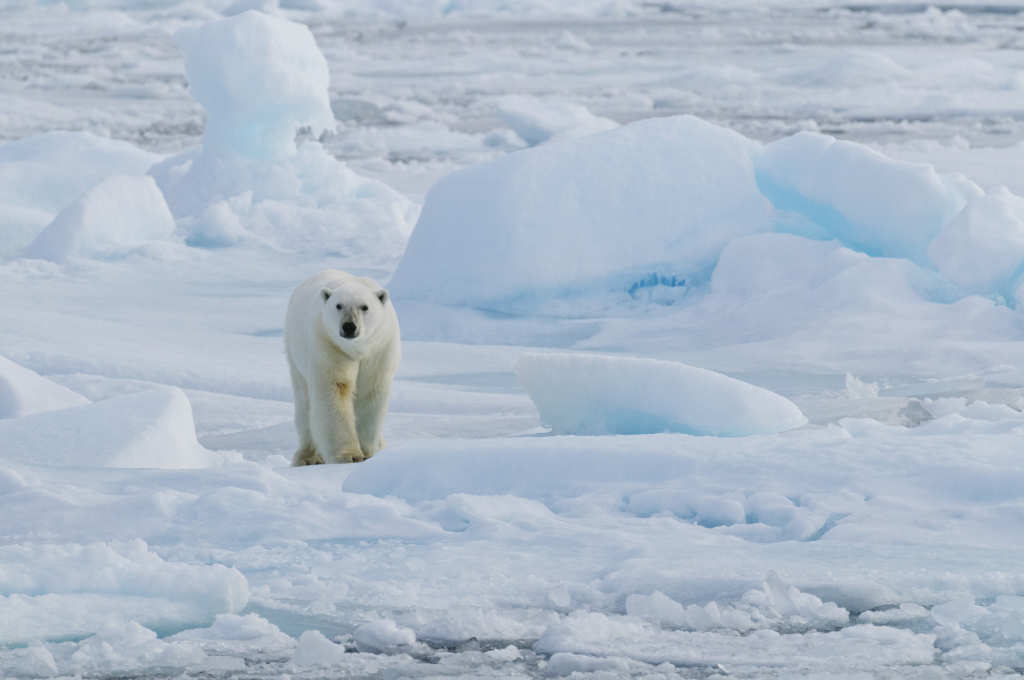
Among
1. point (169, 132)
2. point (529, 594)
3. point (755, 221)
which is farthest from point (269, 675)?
point (169, 132)

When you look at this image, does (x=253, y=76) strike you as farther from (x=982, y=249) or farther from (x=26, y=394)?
(x=982, y=249)

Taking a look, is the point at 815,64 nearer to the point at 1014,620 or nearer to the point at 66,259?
the point at 66,259

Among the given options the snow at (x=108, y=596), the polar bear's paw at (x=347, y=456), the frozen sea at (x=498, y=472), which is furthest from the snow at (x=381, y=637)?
the polar bear's paw at (x=347, y=456)

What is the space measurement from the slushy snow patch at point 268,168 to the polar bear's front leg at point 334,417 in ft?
15.4

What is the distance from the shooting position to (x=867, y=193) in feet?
20.1

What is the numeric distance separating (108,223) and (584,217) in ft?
12.1

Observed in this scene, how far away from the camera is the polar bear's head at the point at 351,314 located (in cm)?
331

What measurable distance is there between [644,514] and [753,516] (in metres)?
0.24

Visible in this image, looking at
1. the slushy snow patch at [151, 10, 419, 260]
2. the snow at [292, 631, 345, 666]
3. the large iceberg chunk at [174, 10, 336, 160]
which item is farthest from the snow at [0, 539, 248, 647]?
the large iceberg chunk at [174, 10, 336, 160]

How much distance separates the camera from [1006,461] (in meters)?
2.76

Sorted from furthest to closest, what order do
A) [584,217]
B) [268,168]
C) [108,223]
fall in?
[268,168], [108,223], [584,217]

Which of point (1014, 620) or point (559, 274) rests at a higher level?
point (1014, 620)

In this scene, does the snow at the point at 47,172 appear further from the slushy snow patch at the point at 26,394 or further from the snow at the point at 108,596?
the snow at the point at 108,596

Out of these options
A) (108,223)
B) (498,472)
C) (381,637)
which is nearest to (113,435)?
(498,472)
